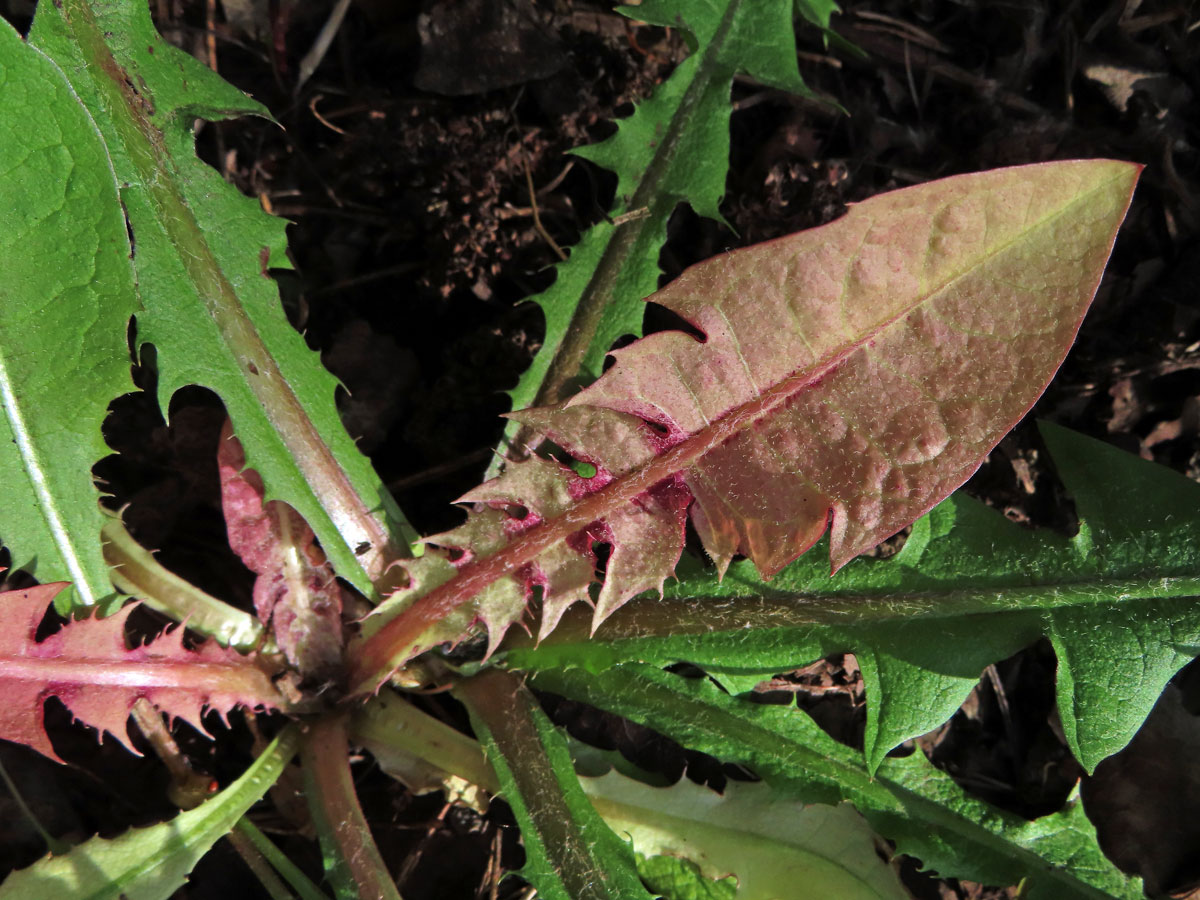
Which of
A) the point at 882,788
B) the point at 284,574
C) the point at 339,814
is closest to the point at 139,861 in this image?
the point at 339,814

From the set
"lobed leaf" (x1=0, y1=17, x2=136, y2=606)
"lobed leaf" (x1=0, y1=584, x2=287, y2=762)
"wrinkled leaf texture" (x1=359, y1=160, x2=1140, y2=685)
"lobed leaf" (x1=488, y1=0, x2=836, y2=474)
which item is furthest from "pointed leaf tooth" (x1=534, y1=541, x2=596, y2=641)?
"lobed leaf" (x1=0, y1=17, x2=136, y2=606)

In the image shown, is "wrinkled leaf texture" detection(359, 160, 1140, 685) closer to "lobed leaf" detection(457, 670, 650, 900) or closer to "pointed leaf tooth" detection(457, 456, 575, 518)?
"pointed leaf tooth" detection(457, 456, 575, 518)

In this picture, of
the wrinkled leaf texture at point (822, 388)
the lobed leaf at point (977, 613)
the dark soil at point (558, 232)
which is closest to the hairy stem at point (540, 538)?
the wrinkled leaf texture at point (822, 388)

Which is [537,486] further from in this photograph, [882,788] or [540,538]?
[882,788]

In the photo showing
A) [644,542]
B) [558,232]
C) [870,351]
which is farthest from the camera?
[558,232]

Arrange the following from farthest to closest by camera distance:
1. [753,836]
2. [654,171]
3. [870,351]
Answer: [654,171]
[753,836]
[870,351]

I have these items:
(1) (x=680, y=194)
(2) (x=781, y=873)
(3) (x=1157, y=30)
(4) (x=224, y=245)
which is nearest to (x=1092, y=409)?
(3) (x=1157, y=30)

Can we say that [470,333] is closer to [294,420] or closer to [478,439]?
[478,439]
